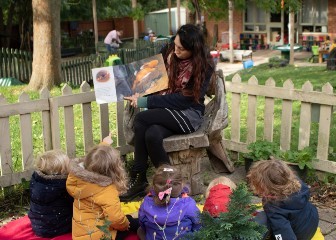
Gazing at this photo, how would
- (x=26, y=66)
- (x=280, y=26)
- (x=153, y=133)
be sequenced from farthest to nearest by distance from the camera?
(x=280, y=26), (x=26, y=66), (x=153, y=133)

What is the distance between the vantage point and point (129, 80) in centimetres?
491

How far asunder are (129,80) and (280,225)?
87.1 inches

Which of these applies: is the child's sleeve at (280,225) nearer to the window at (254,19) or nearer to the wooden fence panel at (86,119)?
the wooden fence panel at (86,119)

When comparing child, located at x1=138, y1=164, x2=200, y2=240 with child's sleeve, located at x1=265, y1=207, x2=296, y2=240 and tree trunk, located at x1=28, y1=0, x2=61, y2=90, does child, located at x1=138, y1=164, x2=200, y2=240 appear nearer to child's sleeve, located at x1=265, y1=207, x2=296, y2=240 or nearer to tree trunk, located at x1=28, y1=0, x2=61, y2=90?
child's sleeve, located at x1=265, y1=207, x2=296, y2=240

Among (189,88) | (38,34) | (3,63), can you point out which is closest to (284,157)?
(189,88)

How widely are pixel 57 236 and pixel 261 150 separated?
2318 mm

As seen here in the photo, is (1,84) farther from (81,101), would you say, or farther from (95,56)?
(81,101)

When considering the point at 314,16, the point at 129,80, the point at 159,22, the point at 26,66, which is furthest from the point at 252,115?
the point at 159,22

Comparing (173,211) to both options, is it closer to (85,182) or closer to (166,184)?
(166,184)

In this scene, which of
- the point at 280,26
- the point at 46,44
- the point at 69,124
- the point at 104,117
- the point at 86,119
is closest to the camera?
the point at 69,124

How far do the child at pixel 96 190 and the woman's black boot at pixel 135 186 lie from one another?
1035 mm

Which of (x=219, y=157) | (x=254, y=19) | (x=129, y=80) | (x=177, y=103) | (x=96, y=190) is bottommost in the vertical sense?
(x=219, y=157)

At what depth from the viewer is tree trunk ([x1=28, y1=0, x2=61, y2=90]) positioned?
12.1 meters

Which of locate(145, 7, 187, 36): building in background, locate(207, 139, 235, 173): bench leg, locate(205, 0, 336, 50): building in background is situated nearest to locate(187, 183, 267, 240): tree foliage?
locate(207, 139, 235, 173): bench leg
